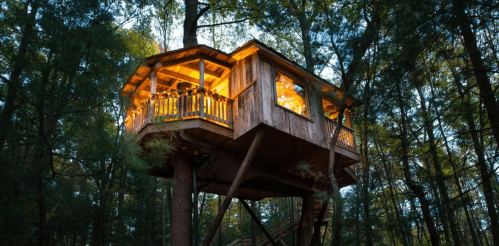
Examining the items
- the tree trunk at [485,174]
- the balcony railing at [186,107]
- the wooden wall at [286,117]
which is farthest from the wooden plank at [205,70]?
the tree trunk at [485,174]

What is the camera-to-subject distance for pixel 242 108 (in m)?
9.13

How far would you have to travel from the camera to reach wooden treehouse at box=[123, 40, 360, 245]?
28.3ft

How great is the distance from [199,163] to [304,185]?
148 inches

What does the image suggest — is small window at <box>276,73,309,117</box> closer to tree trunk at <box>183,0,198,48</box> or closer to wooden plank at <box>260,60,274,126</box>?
wooden plank at <box>260,60,274,126</box>

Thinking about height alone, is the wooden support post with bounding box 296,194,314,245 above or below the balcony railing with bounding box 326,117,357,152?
below

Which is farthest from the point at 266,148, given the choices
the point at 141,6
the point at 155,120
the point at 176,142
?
the point at 141,6

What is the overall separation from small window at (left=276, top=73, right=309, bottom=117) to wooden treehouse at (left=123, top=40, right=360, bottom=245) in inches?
1.1

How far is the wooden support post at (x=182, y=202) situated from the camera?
850cm

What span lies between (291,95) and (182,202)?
13.1 feet

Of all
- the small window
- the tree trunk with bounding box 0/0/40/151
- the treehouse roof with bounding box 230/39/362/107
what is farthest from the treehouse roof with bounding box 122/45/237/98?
the tree trunk with bounding box 0/0/40/151

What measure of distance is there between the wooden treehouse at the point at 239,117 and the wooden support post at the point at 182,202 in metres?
0.06

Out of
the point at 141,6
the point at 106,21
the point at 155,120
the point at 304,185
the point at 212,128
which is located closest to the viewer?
the point at 106,21

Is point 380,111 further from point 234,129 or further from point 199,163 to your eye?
point 199,163

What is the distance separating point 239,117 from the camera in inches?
358
